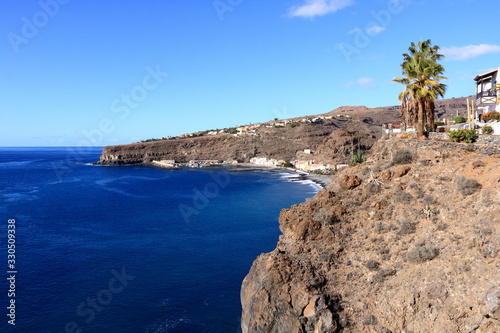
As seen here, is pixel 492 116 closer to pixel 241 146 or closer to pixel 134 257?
pixel 134 257

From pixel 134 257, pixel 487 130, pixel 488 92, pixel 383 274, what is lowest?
pixel 134 257

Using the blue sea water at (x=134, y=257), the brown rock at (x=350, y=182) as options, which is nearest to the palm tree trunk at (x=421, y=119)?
the brown rock at (x=350, y=182)

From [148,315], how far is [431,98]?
26488 millimetres

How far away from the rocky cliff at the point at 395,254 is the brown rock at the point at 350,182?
2.7 inches

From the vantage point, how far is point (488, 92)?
36312 mm

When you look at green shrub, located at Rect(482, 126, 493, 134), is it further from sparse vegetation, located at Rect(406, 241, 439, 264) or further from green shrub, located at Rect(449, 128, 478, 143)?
sparse vegetation, located at Rect(406, 241, 439, 264)

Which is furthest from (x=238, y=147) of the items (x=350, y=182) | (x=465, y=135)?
(x=465, y=135)

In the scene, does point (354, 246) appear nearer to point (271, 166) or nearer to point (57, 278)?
point (57, 278)

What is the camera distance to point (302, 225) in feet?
68.3

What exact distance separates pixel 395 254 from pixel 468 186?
5687 mm

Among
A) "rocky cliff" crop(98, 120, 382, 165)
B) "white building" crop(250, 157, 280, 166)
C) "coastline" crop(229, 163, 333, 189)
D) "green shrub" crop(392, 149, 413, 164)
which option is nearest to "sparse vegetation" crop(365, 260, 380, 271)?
"green shrub" crop(392, 149, 413, 164)

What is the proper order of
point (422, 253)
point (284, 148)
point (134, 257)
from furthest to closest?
point (284, 148), point (134, 257), point (422, 253)

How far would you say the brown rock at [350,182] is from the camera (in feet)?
77.0

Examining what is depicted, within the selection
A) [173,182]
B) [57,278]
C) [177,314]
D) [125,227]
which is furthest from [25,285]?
[173,182]
